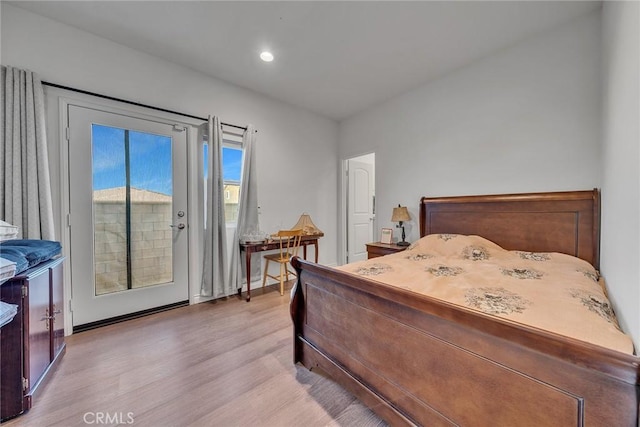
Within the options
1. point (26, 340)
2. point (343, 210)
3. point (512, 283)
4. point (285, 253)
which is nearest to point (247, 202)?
point (285, 253)

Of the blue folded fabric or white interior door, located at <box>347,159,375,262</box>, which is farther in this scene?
white interior door, located at <box>347,159,375,262</box>

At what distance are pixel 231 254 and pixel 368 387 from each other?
7.90 ft

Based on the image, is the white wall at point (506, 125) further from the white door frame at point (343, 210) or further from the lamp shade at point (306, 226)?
the lamp shade at point (306, 226)

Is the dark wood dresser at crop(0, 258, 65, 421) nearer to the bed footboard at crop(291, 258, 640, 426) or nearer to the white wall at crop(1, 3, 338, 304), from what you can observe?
the white wall at crop(1, 3, 338, 304)

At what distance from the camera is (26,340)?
4.65 ft

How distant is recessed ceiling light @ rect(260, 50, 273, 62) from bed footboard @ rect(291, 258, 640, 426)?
93.4 inches

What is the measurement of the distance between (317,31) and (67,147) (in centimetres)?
250

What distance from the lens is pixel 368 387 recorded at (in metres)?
1.38

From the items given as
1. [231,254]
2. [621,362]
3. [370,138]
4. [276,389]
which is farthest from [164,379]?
[370,138]

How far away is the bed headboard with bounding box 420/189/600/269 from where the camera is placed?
2.17 m

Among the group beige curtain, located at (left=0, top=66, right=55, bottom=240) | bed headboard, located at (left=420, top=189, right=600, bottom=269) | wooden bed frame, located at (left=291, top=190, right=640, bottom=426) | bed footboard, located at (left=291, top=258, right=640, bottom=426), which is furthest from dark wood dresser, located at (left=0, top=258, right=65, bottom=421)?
bed headboard, located at (left=420, top=189, right=600, bottom=269)

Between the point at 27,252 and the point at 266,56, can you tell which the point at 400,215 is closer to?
the point at 266,56

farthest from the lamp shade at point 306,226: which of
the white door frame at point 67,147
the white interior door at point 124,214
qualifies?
the white interior door at point 124,214

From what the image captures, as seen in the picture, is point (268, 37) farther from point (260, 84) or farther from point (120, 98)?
point (120, 98)
